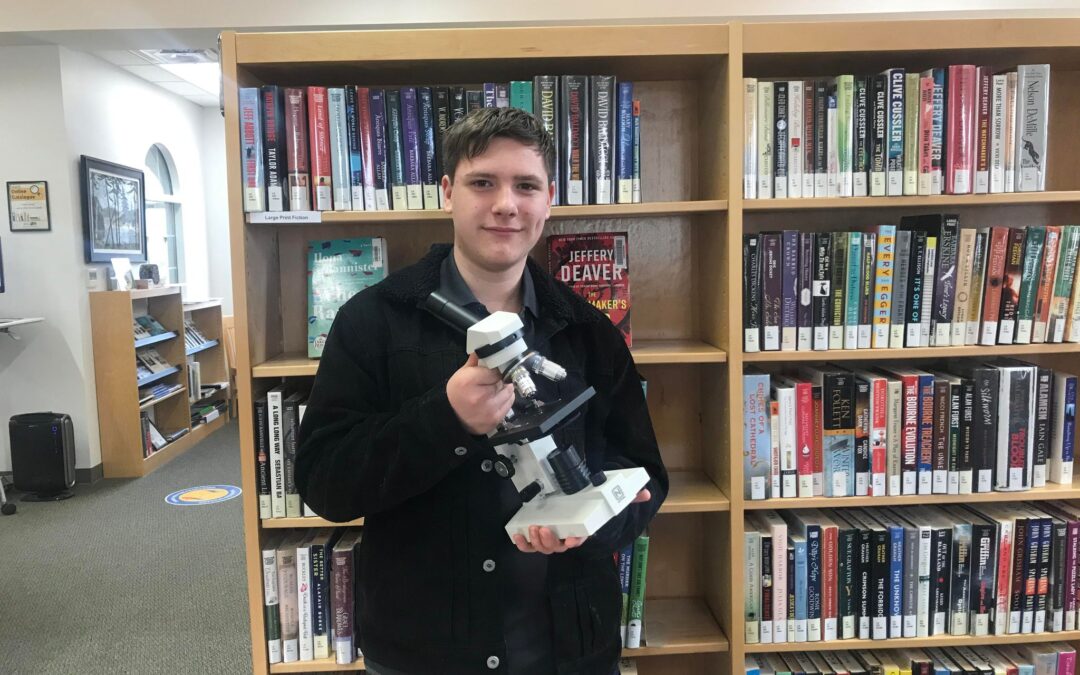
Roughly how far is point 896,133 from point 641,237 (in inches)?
26.0

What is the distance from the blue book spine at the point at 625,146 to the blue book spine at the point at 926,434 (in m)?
0.86

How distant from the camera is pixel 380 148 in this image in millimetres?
1738

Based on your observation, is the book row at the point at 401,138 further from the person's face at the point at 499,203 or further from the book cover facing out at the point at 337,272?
the person's face at the point at 499,203

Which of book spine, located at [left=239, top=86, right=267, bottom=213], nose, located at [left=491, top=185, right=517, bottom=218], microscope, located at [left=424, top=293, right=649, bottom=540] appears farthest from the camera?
book spine, located at [left=239, top=86, right=267, bottom=213]

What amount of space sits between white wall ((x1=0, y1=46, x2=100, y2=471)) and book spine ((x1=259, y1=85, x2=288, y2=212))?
376 centimetres

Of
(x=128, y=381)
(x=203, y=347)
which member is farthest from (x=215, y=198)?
(x=128, y=381)

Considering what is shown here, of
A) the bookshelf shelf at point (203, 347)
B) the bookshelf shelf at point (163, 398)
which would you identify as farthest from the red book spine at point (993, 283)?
the bookshelf shelf at point (203, 347)

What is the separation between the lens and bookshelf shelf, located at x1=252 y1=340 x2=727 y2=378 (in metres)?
1.71

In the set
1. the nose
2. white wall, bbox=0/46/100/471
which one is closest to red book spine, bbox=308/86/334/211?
the nose

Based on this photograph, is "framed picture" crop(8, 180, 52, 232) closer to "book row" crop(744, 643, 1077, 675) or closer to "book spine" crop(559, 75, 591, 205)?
"book spine" crop(559, 75, 591, 205)

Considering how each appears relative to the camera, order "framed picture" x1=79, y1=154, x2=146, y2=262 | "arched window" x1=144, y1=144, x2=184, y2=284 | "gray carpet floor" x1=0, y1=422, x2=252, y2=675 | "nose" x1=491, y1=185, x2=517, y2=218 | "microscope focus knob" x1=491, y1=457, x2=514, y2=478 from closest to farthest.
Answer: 1. "microscope focus knob" x1=491, y1=457, x2=514, y2=478
2. "nose" x1=491, y1=185, x2=517, y2=218
3. "gray carpet floor" x1=0, y1=422, x2=252, y2=675
4. "framed picture" x1=79, y1=154, x2=146, y2=262
5. "arched window" x1=144, y1=144, x2=184, y2=284

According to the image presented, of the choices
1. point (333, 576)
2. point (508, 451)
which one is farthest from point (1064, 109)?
point (333, 576)

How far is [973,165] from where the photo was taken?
1.75 metres

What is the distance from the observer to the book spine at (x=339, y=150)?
1.71m
